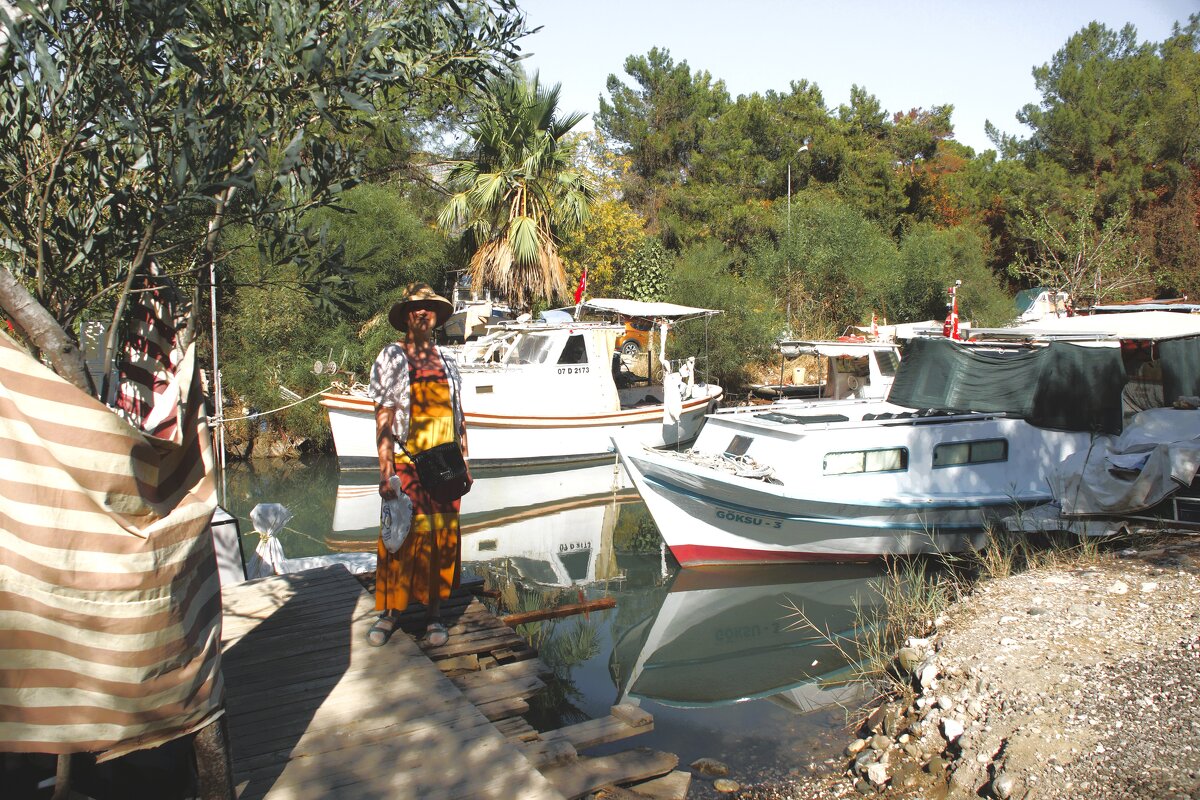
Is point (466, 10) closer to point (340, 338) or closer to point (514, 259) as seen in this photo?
point (514, 259)

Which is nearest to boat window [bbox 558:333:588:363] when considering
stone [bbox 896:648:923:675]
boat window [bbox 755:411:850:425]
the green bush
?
the green bush

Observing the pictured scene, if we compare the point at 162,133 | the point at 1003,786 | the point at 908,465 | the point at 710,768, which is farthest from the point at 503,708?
the point at 908,465

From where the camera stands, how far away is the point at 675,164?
115 ft

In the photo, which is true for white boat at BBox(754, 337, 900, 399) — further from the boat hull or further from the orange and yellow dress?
the orange and yellow dress

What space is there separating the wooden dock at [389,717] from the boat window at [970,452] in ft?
21.8

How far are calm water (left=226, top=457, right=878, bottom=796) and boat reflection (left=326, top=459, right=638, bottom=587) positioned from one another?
0.13 ft

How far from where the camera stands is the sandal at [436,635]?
521cm

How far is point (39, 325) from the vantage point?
9.80 ft

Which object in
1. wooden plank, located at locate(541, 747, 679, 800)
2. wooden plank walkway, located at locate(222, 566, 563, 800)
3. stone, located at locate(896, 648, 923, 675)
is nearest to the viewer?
wooden plank walkway, located at locate(222, 566, 563, 800)

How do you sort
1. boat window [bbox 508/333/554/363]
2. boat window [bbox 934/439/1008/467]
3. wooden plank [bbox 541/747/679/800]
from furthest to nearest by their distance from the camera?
1. boat window [bbox 508/333/554/363]
2. boat window [bbox 934/439/1008/467]
3. wooden plank [bbox 541/747/679/800]

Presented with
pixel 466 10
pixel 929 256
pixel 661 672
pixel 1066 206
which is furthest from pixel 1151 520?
pixel 1066 206

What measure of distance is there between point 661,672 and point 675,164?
29223 mm

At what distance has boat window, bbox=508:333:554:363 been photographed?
17.5 metres

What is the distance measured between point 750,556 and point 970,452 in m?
2.85
